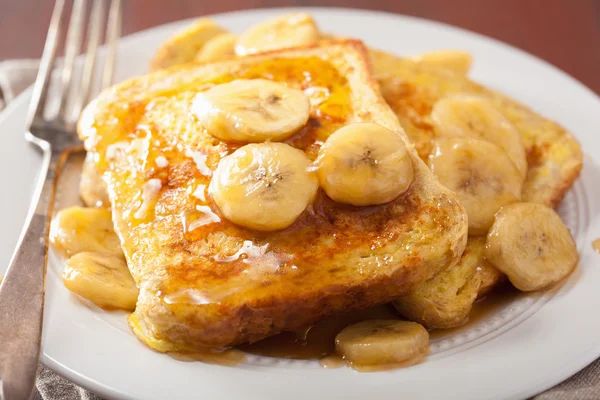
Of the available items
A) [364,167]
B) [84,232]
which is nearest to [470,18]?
[364,167]

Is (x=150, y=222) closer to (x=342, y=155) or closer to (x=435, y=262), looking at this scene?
(x=342, y=155)

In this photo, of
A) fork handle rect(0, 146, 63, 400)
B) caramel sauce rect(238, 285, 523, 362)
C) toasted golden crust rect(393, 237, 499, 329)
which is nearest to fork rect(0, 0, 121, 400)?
fork handle rect(0, 146, 63, 400)

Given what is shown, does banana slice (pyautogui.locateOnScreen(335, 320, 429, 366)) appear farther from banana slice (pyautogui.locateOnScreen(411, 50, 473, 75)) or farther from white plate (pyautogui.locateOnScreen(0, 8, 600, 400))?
banana slice (pyautogui.locateOnScreen(411, 50, 473, 75))

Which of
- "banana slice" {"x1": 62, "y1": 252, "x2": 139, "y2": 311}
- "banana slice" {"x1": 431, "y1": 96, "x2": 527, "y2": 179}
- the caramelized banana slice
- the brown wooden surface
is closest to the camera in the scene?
"banana slice" {"x1": 62, "y1": 252, "x2": 139, "y2": 311}

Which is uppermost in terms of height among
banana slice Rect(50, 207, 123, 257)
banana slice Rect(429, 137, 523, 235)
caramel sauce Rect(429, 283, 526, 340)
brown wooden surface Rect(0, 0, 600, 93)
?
banana slice Rect(429, 137, 523, 235)

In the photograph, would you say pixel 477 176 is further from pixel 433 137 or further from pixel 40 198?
pixel 40 198

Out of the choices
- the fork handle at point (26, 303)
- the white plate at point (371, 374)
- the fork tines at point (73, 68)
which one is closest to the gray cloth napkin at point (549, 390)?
the white plate at point (371, 374)

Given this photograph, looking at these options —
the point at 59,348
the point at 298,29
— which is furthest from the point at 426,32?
the point at 59,348

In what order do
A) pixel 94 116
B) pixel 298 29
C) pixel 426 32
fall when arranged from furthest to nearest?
pixel 426 32, pixel 298 29, pixel 94 116
